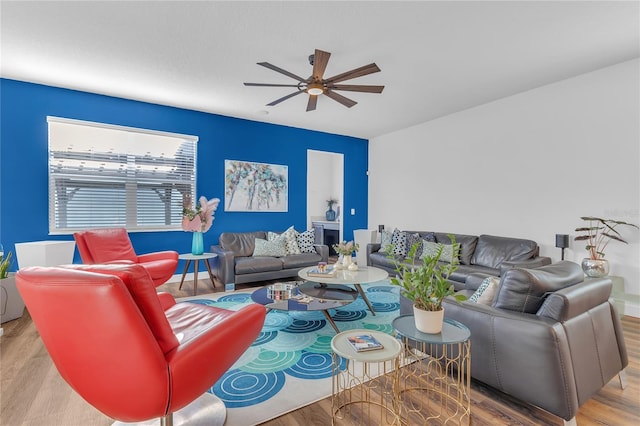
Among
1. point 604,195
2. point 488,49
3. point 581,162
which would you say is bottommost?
point 604,195

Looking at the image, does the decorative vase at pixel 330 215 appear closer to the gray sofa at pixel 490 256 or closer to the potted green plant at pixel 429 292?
the gray sofa at pixel 490 256

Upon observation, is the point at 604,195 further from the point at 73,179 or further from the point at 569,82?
the point at 73,179

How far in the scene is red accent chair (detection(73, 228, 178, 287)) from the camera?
3.36 meters

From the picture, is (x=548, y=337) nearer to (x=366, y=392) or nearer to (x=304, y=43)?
(x=366, y=392)

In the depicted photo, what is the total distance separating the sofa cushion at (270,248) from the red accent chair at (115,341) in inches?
133

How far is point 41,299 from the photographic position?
1.19 meters

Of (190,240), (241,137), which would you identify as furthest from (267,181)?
(190,240)

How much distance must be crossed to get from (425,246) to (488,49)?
275 cm

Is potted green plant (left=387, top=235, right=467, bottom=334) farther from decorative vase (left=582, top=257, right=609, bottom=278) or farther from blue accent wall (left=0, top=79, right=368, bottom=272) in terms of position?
blue accent wall (left=0, top=79, right=368, bottom=272)

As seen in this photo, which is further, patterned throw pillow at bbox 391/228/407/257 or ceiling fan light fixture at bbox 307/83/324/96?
patterned throw pillow at bbox 391/228/407/257

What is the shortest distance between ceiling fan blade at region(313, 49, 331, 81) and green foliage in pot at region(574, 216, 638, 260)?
330 cm

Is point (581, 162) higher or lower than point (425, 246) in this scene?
higher

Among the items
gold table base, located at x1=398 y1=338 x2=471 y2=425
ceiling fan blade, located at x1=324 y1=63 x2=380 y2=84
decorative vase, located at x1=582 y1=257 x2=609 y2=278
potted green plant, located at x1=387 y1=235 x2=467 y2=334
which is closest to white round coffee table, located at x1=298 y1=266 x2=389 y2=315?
gold table base, located at x1=398 y1=338 x2=471 y2=425

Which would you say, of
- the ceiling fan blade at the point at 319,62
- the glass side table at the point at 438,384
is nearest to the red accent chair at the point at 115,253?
the ceiling fan blade at the point at 319,62
